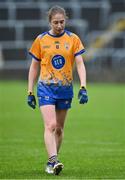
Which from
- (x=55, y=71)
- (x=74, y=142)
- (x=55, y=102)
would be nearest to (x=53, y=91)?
(x=55, y=102)

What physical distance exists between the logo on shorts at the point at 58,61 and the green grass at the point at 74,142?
1.27 meters

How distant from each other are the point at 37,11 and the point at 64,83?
33632 mm

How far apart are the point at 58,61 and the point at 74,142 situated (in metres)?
4.50

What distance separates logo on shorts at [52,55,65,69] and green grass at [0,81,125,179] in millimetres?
1271

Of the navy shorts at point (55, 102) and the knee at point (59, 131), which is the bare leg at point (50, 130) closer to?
the navy shorts at point (55, 102)

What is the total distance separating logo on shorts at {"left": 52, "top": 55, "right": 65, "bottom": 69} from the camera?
35.8 feet

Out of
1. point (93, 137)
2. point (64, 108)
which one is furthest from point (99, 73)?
point (64, 108)

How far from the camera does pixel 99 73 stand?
39000 mm

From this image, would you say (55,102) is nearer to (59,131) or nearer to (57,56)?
(59,131)

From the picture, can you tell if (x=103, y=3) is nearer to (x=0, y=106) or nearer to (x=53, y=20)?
(x=0, y=106)

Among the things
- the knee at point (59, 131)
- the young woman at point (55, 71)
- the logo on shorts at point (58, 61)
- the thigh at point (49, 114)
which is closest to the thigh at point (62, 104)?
the young woman at point (55, 71)

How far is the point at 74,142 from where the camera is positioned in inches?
600

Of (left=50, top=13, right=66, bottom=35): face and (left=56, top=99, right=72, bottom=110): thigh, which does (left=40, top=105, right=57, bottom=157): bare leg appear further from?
(left=50, top=13, right=66, bottom=35): face

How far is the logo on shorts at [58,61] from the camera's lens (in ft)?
35.8
